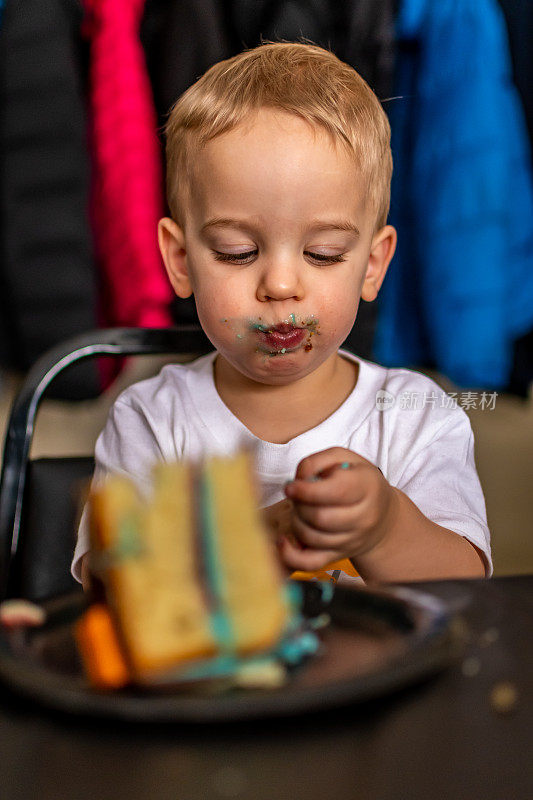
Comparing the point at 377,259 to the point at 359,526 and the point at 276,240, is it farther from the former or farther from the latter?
the point at 359,526

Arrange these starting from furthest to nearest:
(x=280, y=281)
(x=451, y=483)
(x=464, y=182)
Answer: (x=464, y=182), (x=451, y=483), (x=280, y=281)

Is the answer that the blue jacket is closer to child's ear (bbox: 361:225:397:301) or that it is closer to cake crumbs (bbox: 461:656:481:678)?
child's ear (bbox: 361:225:397:301)

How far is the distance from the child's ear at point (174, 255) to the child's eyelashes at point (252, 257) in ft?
0.37

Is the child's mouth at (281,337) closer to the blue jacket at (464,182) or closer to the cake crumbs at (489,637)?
the cake crumbs at (489,637)

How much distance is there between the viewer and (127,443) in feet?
2.97

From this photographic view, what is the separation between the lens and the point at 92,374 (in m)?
1.27

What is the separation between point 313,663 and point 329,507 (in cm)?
15

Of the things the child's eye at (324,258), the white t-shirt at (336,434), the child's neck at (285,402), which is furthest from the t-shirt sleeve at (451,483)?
the child's eye at (324,258)

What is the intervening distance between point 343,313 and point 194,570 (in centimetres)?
46

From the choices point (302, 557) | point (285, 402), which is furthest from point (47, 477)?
point (302, 557)

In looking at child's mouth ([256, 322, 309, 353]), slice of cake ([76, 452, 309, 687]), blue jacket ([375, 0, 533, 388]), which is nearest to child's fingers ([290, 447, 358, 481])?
slice of cake ([76, 452, 309, 687])

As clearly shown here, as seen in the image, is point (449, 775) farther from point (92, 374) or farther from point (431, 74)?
point (431, 74)

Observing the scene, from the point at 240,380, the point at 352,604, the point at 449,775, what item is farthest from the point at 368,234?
the point at 449,775

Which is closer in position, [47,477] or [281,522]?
[281,522]
